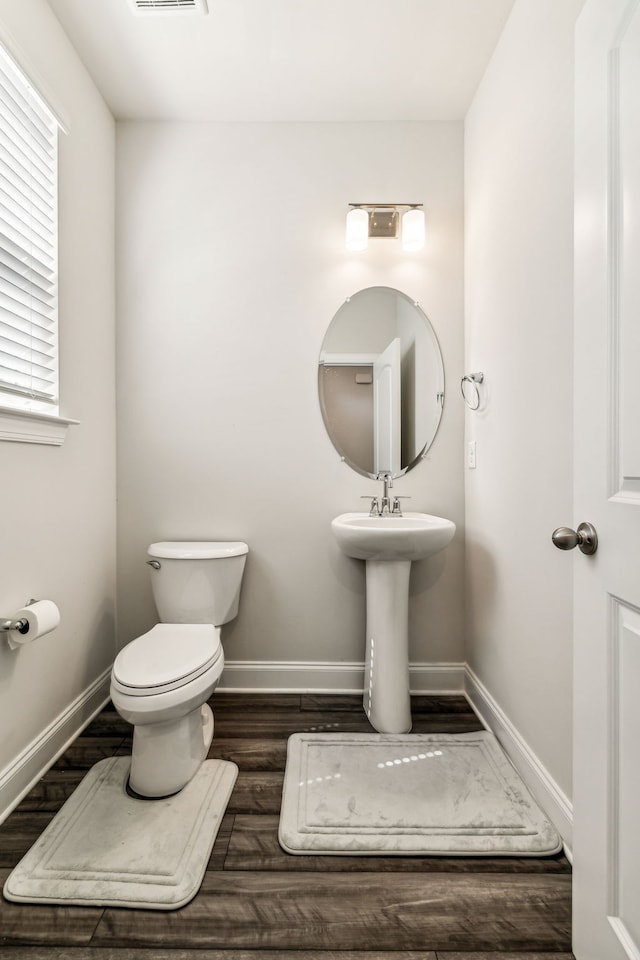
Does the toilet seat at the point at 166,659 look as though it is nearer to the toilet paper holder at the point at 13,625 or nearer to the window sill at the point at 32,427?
the toilet paper holder at the point at 13,625

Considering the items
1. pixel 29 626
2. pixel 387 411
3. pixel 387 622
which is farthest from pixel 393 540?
pixel 29 626

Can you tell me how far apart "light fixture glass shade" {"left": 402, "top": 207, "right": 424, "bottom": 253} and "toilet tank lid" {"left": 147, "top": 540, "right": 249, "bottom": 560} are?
1.47 meters

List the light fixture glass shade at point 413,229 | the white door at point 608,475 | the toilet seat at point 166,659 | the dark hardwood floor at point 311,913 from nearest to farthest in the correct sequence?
the white door at point 608,475 < the dark hardwood floor at point 311,913 < the toilet seat at point 166,659 < the light fixture glass shade at point 413,229

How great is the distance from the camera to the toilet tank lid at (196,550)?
75.9 inches

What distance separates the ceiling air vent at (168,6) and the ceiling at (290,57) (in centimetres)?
3

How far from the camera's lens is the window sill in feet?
Answer: 4.62

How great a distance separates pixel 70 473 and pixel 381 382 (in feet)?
4.33

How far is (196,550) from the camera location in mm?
1972

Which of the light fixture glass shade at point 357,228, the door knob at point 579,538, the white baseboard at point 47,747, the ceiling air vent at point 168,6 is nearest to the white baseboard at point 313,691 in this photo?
the white baseboard at point 47,747

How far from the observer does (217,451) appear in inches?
85.7

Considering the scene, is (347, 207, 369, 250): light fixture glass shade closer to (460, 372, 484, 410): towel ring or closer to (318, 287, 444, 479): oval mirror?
(318, 287, 444, 479): oval mirror

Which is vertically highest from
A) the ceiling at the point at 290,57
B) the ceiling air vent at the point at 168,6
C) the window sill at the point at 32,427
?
the ceiling at the point at 290,57

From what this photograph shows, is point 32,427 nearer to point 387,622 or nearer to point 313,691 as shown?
point 387,622

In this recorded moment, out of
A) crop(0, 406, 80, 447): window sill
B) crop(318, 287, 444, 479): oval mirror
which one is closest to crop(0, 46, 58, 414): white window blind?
crop(0, 406, 80, 447): window sill
